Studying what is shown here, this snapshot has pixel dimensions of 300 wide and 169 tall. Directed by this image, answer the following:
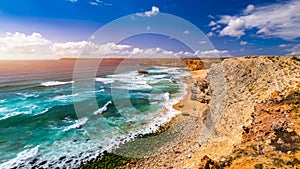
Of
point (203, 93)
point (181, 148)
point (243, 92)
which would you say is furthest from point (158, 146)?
point (203, 93)

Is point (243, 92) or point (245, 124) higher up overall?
point (243, 92)

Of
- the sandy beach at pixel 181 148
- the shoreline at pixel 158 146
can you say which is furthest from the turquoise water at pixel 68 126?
the sandy beach at pixel 181 148

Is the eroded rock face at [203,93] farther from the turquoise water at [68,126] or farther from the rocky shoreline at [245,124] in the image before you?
the turquoise water at [68,126]

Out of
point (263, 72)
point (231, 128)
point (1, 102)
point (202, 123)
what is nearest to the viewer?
point (231, 128)

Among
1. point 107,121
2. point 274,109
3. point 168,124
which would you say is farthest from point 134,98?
point 274,109

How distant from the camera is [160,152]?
1762 centimetres

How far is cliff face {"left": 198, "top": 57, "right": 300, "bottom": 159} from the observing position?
15023mm

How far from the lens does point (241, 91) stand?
1889 cm

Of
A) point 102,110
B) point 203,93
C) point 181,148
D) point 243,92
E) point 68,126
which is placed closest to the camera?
point 181,148

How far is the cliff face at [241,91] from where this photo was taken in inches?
591

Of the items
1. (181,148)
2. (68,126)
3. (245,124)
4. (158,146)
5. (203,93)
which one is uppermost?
(245,124)

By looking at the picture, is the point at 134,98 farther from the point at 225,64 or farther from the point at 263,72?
the point at 263,72

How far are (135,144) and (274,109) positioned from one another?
12579mm

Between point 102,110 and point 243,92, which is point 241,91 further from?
point 102,110
